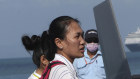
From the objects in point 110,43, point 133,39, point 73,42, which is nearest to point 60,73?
point 73,42

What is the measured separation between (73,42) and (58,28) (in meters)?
0.18

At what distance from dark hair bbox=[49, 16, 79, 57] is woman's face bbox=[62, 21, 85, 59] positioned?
0.10 feet

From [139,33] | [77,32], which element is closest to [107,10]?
[77,32]

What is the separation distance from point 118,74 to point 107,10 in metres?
0.42

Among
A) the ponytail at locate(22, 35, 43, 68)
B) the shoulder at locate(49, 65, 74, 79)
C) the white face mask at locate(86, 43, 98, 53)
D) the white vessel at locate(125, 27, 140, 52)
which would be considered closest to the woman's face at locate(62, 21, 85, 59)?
the shoulder at locate(49, 65, 74, 79)

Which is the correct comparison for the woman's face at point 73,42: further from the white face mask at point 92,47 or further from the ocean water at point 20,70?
the ocean water at point 20,70

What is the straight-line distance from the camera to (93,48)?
673 cm

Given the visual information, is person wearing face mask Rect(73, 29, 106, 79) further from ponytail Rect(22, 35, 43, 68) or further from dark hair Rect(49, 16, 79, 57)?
dark hair Rect(49, 16, 79, 57)

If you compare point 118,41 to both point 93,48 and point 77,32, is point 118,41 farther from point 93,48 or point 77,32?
point 93,48

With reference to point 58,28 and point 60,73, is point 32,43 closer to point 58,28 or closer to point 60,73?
point 58,28

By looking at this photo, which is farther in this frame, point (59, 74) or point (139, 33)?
point (139, 33)

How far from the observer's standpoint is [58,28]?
2936 millimetres

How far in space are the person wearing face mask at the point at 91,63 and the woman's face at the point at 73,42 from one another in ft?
11.6

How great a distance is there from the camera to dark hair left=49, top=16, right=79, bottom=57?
9.41ft
